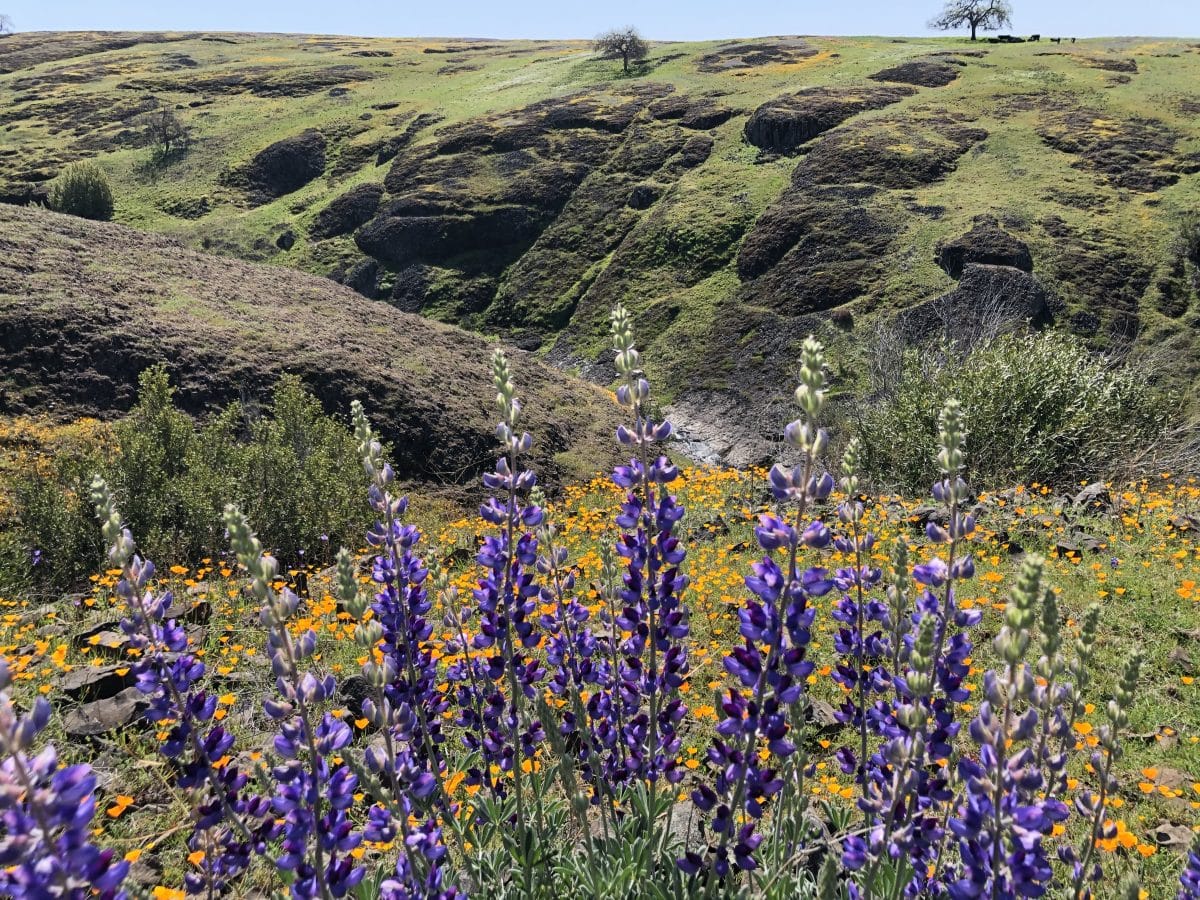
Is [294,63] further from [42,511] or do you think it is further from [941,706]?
[941,706]

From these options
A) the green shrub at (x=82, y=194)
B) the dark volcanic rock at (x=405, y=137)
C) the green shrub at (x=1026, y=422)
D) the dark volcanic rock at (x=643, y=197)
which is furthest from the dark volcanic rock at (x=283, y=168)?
the green shrub at (x=1026, y=422)

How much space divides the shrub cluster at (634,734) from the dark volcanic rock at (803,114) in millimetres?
45118

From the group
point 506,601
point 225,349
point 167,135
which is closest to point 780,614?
point 506,601

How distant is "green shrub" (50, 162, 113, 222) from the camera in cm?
4322

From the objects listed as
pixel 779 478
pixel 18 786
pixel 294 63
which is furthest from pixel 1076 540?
pixel 294 63

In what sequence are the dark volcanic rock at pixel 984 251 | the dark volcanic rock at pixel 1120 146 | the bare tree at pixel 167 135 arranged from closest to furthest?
the dark volcanic rock at pixel 984 251 → the dark volcanic rock at pixel 1120 146 → the bare tree at pixel 167 135

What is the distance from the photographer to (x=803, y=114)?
4472cm

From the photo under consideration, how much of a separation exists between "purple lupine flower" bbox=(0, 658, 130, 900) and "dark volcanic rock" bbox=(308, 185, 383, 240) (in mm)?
48329

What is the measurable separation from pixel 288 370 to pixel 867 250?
28179 millimetres

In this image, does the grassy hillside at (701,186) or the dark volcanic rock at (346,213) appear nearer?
the grassy hillside at (701,186)

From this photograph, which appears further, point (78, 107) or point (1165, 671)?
point (78, 107)

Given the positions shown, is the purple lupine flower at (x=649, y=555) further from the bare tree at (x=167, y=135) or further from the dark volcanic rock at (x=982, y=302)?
the bare tree at (x=167, y=135)

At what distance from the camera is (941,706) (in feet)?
8.30

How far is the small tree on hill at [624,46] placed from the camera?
66.1m
